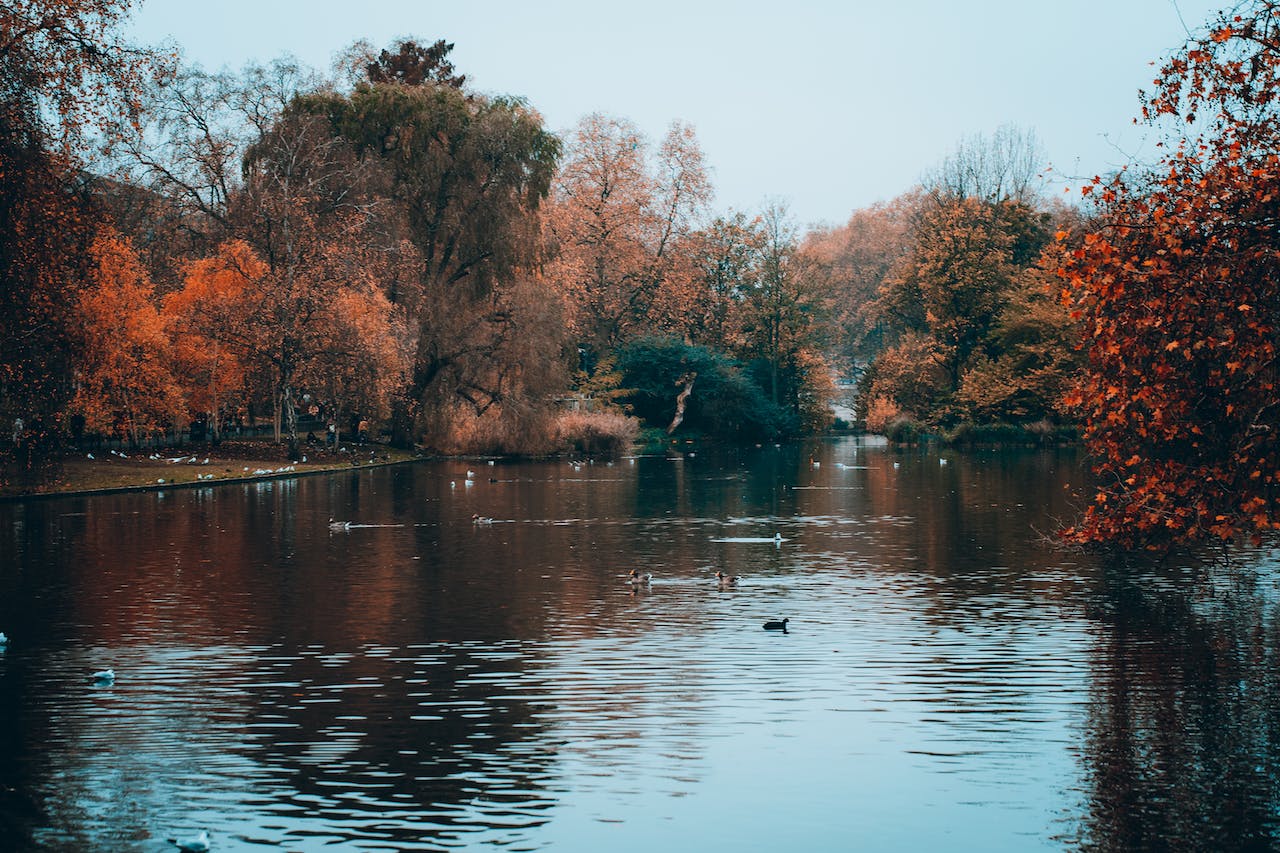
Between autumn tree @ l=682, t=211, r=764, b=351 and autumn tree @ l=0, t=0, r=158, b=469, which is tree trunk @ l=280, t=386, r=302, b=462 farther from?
autumn tree @ l=682, t=211, r=764, b=351

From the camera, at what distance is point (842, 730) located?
41.5ft

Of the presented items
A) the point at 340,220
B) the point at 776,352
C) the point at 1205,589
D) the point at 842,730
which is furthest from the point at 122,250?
the point at 776,352

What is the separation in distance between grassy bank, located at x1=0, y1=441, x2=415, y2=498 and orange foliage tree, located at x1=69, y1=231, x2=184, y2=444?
1.78 metres

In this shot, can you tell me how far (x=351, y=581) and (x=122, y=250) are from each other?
34585mm

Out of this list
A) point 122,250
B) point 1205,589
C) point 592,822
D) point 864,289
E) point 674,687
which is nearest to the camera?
point 592,822

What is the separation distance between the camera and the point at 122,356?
5175cm

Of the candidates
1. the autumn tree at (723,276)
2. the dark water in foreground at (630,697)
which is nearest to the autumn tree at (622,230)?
the autumn tree at (723,276)

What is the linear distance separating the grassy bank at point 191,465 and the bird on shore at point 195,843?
35.0 metres

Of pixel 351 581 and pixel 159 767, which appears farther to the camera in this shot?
pixel 351 581

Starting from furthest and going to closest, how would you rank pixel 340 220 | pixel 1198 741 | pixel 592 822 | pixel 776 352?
pixel 776 352 < pixel 340 220 < pixel 1198 741 < pixel 592 822

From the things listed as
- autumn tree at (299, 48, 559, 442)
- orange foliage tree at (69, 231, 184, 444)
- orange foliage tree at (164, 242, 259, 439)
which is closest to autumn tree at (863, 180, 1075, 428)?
autumn tree at (299, 48, 559, 442)

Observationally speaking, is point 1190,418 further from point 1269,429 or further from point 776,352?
point 776,352

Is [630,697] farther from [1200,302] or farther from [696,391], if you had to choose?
[696,391]

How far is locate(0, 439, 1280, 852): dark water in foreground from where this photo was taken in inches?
392
